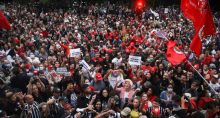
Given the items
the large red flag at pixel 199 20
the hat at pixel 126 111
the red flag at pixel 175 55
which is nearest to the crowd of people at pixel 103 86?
the hat at pixel 126 111

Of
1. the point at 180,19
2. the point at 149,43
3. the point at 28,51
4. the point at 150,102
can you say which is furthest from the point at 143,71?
the point at 180,19

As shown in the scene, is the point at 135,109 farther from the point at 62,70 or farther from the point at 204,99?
the point at 62,70

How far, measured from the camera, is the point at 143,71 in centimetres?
1170

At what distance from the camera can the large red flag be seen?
29.3ft

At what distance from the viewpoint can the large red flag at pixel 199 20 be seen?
894cm

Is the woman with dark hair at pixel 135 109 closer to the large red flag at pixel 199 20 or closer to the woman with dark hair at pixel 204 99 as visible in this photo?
the woman with dark hair at pixel 204 99

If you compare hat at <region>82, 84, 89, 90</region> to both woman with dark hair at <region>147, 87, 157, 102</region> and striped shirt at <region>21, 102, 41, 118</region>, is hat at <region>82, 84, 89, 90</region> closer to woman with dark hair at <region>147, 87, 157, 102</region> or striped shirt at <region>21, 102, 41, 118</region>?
woman with dark hair at <region>147, 87, 157, 102</region>

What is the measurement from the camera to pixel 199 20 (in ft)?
29.7

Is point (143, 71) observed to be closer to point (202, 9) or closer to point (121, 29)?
point (202, 9)

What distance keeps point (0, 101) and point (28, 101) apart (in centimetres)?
50

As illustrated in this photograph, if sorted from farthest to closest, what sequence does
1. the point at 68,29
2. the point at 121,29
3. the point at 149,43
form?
the point at 121,29 → the point at 68,29 → the point at 149,43

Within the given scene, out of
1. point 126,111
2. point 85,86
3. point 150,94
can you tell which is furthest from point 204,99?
point 85,86

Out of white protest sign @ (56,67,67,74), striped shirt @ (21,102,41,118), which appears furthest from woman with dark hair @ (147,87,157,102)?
striped shirt @ (21,102,41,118)

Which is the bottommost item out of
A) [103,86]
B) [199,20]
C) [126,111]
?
[103,86]
